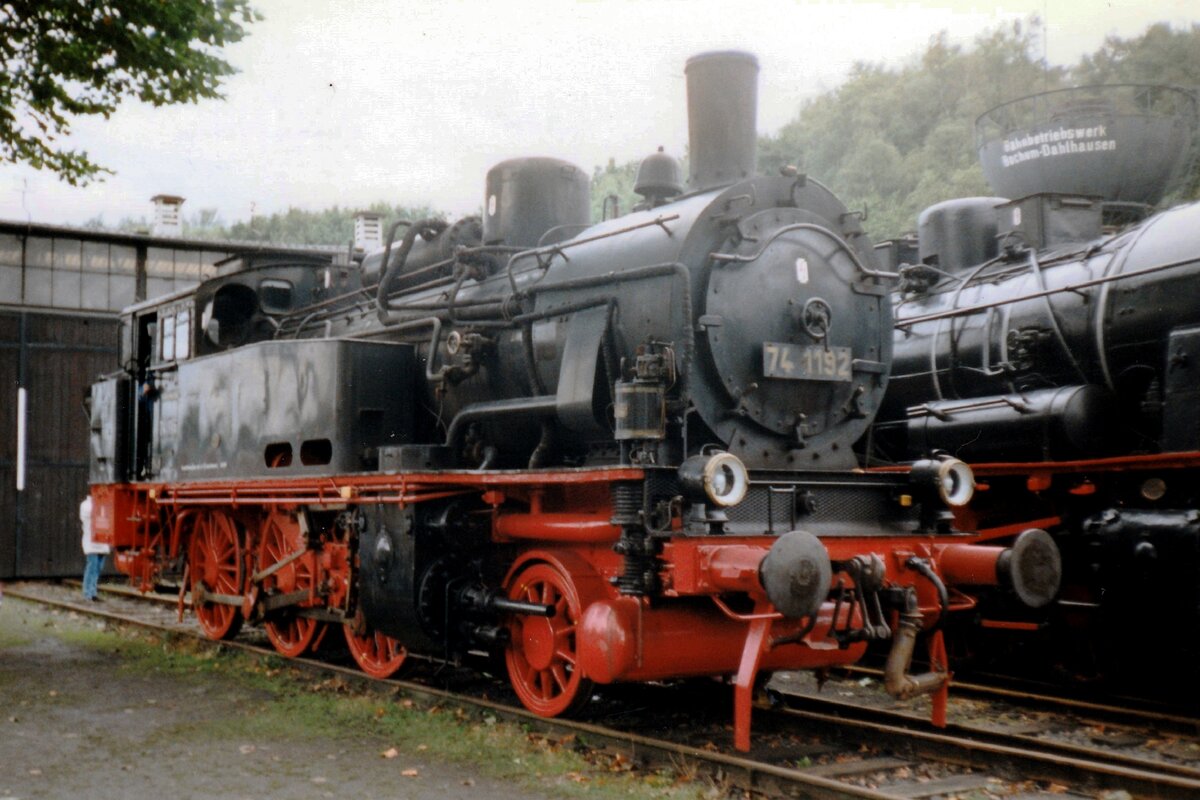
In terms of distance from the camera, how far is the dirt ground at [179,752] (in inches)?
208

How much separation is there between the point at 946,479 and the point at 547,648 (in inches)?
96.1

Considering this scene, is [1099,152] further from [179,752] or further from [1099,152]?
[179,752]

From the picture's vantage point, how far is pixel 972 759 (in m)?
5.57

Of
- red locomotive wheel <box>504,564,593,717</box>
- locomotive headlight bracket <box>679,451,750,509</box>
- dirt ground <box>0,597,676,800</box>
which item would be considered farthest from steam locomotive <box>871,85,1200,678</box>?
dirt ground <box>0,597,676,800</box>

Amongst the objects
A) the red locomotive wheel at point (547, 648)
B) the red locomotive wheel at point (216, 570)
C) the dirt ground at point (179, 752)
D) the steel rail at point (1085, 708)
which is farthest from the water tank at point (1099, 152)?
the dirt ground at point (179, 752)

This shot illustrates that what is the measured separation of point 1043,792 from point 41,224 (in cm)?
1730

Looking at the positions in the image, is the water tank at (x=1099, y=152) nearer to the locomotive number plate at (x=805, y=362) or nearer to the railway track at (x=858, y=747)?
the locomotive number plate at (x=805, y=362)

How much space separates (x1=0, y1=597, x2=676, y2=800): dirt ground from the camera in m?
5.28

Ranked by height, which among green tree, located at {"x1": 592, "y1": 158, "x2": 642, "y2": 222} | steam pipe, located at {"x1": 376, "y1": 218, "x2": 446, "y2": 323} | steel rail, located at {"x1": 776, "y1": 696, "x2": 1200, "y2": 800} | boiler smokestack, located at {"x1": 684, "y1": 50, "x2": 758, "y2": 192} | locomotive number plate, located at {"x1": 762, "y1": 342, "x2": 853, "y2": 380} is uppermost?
green tree, located at {"x1": 592, "y1": 158, "x2": 642, "y2": 222}

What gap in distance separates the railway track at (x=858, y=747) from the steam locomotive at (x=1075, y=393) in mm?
934

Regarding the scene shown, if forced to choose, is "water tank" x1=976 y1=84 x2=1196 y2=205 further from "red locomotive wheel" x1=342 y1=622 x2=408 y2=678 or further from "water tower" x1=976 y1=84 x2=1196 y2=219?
"red locomotive wheel" x1=342 y1=622 x2=408 y2=678

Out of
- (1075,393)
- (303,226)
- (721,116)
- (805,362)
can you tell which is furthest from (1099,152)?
(303,226)

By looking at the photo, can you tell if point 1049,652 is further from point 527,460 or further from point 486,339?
point 486,339

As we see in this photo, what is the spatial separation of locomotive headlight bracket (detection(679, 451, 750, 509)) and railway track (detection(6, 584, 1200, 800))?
1209 mm
